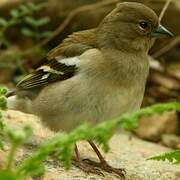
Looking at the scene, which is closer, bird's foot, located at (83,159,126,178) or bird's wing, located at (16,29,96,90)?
bird's foot, located at (83,159,126,178)

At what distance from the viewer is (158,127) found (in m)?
5.97

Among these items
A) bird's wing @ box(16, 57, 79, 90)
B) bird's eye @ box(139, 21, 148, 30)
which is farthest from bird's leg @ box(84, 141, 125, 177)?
bird's eye @ box(139, 21, 148, 30)

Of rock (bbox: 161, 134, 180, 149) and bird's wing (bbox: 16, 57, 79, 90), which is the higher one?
bird's wing (bbox: 16, 57, 79, 90)

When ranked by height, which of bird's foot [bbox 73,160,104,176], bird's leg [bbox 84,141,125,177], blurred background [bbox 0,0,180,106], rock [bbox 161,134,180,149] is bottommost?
rock [bbox 161,134,180,149]

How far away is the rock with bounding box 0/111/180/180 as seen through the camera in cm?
374

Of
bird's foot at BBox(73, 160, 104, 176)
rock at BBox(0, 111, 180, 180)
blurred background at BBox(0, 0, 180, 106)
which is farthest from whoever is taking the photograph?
blurred background at BBox(0, 0, 180, 106)

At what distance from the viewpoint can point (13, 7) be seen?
7.45 m

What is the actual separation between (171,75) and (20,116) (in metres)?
2.46

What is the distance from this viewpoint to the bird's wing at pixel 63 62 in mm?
4504

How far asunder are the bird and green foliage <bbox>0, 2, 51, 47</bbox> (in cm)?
181

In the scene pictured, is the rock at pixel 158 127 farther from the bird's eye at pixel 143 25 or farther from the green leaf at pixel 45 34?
the green leaf at pixel 45 34

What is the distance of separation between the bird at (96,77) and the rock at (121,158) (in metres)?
0.13

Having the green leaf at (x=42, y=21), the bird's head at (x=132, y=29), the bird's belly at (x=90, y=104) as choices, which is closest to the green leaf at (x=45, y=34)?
the green leaf at (x=42, y=21)

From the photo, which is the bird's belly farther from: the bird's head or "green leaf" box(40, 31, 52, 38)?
"green leaf" box(40, 31, 52, 38)
